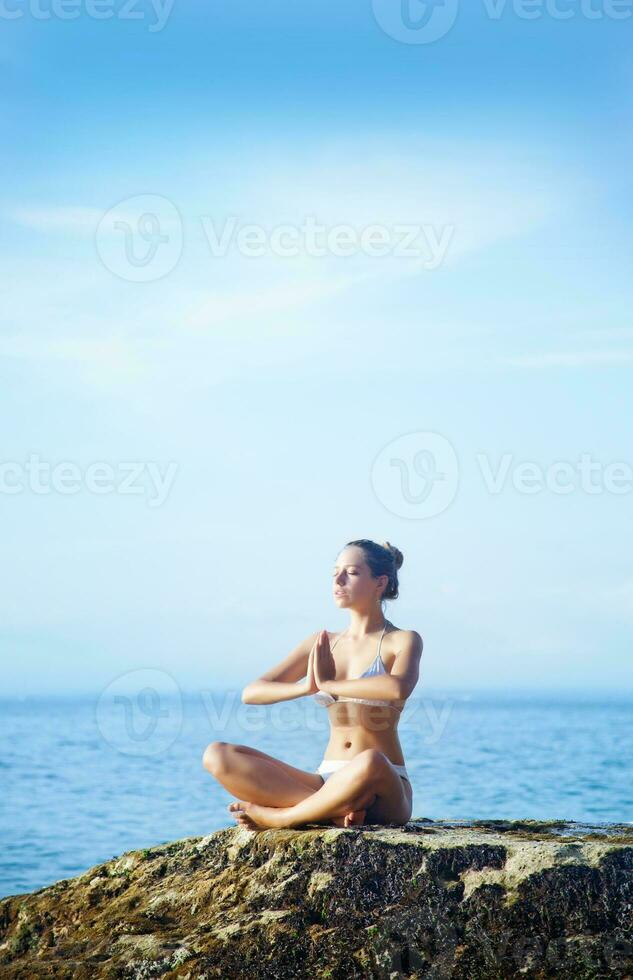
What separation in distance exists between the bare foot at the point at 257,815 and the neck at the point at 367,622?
1.18 metres

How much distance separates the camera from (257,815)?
257 inches

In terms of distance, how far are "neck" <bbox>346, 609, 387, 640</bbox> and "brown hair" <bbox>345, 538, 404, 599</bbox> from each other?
140mm

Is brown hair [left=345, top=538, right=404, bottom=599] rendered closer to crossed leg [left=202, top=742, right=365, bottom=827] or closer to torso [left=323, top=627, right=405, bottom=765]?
torso [left=323, top=627, right=405, bottom=765]

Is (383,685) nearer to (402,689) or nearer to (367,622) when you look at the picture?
(402,689)

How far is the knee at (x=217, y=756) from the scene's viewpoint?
21.6ft

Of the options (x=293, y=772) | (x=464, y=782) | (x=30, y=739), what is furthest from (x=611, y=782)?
(x=293, y=772)

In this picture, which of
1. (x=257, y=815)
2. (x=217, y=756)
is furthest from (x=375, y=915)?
(x=217, y=756)

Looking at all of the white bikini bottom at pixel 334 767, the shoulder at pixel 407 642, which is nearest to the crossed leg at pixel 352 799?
the white bikini bottom at pixel 334 767

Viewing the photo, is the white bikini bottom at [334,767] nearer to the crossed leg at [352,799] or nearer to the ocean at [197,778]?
the crossed leg at [352,799]

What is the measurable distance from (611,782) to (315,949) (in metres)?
24.7

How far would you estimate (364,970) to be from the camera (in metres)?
5.44

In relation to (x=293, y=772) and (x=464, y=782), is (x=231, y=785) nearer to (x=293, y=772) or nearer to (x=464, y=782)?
(x=293, y=772)

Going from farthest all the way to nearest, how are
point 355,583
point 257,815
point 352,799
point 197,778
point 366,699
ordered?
point 197,778 < point 355,583 < point 366,699 < point 257,815 < point 352,799

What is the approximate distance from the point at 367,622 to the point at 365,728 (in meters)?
0.70
